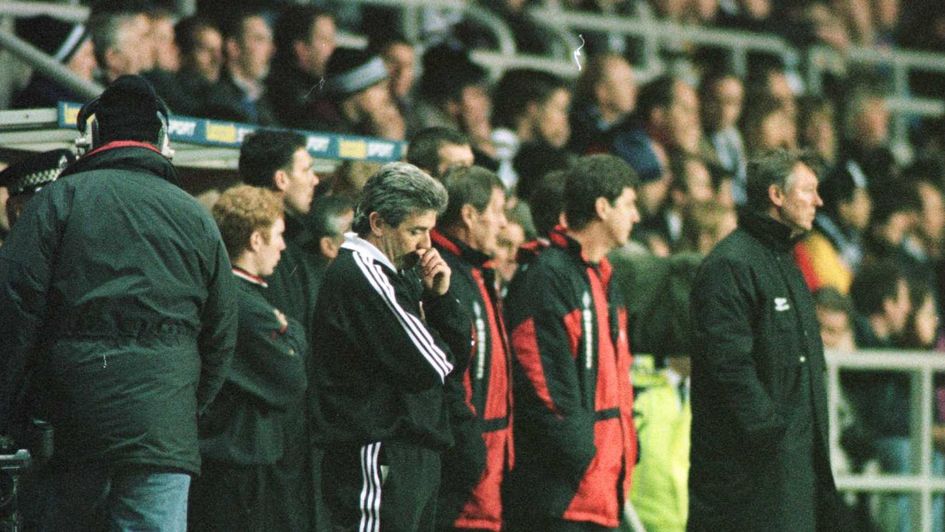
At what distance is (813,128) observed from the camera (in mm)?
12367

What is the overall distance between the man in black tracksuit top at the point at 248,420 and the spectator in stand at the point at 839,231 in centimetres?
545

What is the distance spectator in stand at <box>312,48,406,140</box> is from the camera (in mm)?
8820

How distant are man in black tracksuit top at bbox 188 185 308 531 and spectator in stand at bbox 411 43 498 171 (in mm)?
3459

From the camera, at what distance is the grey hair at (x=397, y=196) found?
584 cm

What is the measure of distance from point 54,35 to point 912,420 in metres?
4.83

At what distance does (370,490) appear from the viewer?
577cm

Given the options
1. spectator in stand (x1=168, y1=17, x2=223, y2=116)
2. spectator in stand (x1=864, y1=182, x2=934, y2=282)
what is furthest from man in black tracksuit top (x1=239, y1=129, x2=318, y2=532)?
spectator in stand (x1=864, y1=182, x2=934, y2=282)

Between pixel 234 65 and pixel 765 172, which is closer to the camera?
pixel 765 172

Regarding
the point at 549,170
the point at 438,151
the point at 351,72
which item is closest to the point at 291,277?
the point at 438,151

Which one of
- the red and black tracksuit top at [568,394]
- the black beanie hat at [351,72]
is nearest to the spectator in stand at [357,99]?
the black beanie hat at [351,72]

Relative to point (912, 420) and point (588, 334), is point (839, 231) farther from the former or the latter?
point (588, 334)

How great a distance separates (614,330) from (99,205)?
2.67 meters

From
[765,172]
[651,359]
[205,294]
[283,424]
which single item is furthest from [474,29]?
[205,294]

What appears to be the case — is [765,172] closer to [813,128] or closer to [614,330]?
[614,330]
